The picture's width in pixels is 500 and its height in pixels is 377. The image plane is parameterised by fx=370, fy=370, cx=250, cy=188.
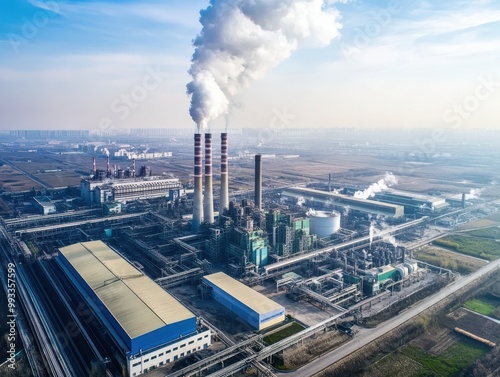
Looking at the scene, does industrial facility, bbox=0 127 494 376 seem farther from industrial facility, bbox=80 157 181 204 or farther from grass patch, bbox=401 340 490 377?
grass patch, bbox=401 340 490 377

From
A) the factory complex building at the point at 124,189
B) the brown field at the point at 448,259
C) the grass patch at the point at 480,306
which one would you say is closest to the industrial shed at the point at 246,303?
the grass patch at the point at 480,306

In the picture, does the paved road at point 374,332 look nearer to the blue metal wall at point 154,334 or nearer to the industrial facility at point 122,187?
the blue metal wall at point 154,334

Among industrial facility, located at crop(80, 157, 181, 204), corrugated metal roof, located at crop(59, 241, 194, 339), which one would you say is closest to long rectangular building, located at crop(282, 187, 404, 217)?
industrial facility, located at crop(80, 157, 181, 204)

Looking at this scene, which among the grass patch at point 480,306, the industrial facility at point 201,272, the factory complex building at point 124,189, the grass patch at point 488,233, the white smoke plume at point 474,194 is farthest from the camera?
the white smoke plume at point 474,194

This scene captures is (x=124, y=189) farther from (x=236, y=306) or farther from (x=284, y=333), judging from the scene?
(x=284, y=333)

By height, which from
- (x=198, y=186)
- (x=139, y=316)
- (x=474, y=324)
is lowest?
(x=474, y=324)

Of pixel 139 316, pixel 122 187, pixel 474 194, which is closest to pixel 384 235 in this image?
pixel 139 316
